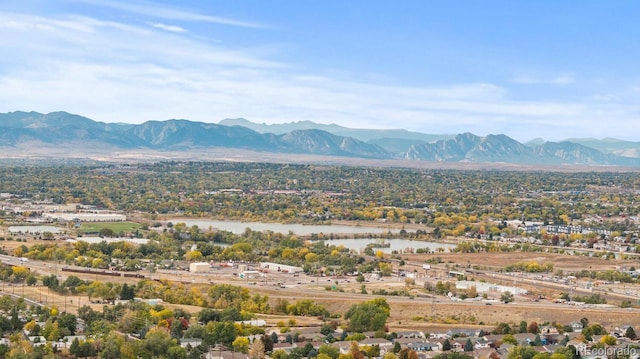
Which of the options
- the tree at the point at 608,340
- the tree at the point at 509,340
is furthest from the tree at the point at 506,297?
the tree at the point at 608,340

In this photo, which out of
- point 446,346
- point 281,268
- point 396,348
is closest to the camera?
point 396,348

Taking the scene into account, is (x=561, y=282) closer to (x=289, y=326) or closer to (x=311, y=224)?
(x=289, y=326)

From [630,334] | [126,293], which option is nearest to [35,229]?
[126,293]

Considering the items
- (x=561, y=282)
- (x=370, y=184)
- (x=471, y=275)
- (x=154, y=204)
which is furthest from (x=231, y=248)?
(x=370, y=184)

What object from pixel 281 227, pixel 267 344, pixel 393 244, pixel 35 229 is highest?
pixel 267 344

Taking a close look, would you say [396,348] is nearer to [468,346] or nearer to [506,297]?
[468,346]
